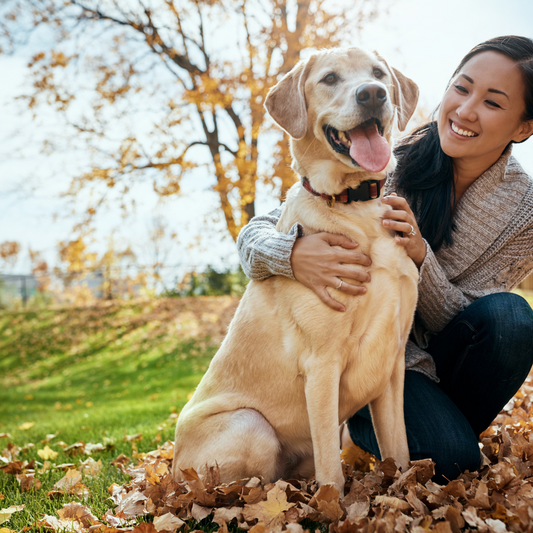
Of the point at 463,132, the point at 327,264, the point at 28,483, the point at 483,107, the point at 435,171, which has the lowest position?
the point at 28,483

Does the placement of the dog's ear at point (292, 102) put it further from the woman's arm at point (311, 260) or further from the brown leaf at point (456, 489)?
the brown leaf at point (456, 489)

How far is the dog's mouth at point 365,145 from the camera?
→ 1931 millimetres

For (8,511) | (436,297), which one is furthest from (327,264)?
(8,511)

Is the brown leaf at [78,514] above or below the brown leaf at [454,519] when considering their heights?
below

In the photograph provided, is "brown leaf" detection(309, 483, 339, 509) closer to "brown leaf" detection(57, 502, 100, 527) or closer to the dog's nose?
"brown leaf" detection(57, 502, 100, 527)

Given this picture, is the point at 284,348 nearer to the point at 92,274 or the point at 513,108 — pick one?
the point at 513,108

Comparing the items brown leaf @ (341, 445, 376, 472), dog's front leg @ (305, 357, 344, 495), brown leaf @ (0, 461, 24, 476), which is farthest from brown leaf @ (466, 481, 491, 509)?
brown leaf @ (0, 461, 24, 476)

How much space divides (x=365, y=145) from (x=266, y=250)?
24.8 inches

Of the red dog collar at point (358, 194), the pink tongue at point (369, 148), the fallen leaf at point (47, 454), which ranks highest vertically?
the pink tongue at point (369, 148)

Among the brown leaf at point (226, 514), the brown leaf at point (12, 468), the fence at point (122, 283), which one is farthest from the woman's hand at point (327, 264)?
the fence at point (122, 283)

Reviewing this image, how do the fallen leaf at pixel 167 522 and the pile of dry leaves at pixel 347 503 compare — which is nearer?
the pile of dry leaves at pixel 347 503

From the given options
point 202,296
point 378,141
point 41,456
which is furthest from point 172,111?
point 378,141

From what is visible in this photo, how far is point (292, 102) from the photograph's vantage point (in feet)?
7.03

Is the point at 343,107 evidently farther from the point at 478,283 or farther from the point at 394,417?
Result: the point at 394,417
